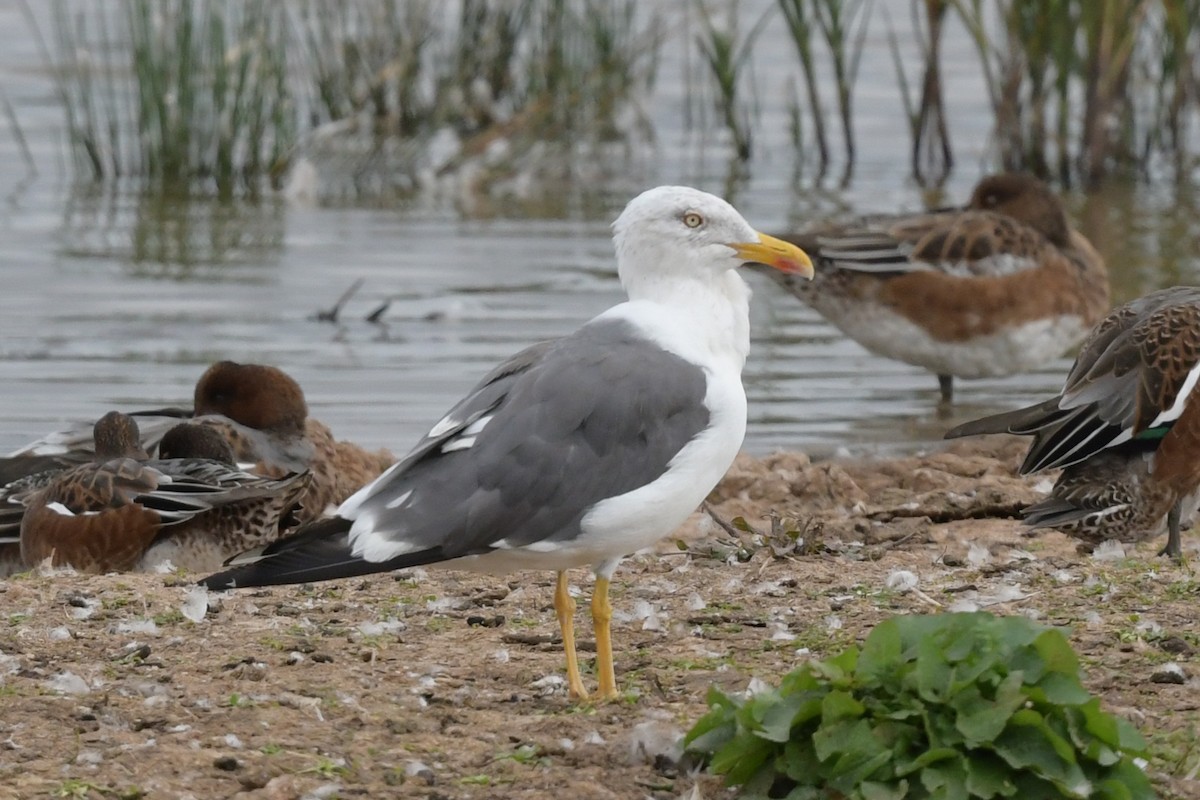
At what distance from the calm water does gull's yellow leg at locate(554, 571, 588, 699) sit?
3.81 metres

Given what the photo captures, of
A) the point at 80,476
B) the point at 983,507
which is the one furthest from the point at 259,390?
the point at 983,507

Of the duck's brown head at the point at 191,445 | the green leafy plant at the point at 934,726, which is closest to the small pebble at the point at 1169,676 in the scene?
the green leafy plant at the point at 934,726

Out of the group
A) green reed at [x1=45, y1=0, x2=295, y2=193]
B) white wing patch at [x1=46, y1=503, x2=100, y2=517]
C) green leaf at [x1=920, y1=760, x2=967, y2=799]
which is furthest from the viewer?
green reed at [x1=45, y1=0, x2=295, y2=193]

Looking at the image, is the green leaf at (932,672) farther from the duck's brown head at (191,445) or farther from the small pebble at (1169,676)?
the duck's brown head at (191,445)

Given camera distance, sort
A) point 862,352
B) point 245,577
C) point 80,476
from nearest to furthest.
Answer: point 245,577
point 80,476
point 862,352

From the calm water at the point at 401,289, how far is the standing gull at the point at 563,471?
3.85 metres

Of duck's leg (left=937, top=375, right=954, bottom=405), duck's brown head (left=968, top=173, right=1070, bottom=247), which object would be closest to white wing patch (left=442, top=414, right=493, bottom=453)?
duck's leg (left=937, top=375, right=954, bottom=405)

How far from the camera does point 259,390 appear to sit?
7.41 metres

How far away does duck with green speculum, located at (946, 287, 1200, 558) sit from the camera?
5.88m

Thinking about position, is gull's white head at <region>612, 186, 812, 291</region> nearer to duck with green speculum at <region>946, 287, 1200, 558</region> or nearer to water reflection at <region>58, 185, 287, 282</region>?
duck with green speculum at <region>946, 287, 1200, 558</region>

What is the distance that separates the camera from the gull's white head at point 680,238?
4754 mm

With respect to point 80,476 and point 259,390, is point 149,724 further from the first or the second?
point 259,390

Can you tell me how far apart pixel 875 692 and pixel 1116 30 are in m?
11.3

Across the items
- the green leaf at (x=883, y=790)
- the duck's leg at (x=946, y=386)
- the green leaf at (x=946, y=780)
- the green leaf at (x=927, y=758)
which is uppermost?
the green leaf at (x=927, y=758)
